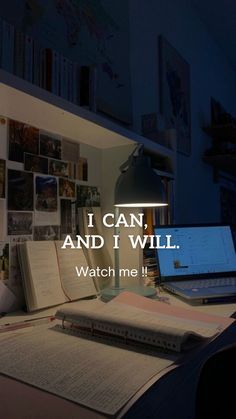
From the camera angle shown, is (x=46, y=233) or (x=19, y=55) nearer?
(x=19, y=55)

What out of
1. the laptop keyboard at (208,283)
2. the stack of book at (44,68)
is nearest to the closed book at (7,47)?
the stack of book at (44,68)

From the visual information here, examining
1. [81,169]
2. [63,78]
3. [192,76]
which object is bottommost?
[81,169]

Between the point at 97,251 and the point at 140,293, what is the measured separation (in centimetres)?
24

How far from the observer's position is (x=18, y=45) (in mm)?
814

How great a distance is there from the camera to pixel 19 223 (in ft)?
3.17

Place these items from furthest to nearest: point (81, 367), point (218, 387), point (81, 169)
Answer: point (81, 169)
point (81, 367)
point (218, 387)

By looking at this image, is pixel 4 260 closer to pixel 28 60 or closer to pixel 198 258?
pixel 28 60

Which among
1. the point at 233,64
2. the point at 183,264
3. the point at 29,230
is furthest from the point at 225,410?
the point at 233,64

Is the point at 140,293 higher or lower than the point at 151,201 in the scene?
lower

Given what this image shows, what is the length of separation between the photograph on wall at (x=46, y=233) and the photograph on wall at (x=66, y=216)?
3 centimetres

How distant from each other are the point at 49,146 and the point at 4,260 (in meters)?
0.39

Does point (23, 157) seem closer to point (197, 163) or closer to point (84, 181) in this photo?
point (84, 181)

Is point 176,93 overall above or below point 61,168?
above

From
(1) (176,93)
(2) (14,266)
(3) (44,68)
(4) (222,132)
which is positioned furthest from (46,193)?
(4) (222,132)
